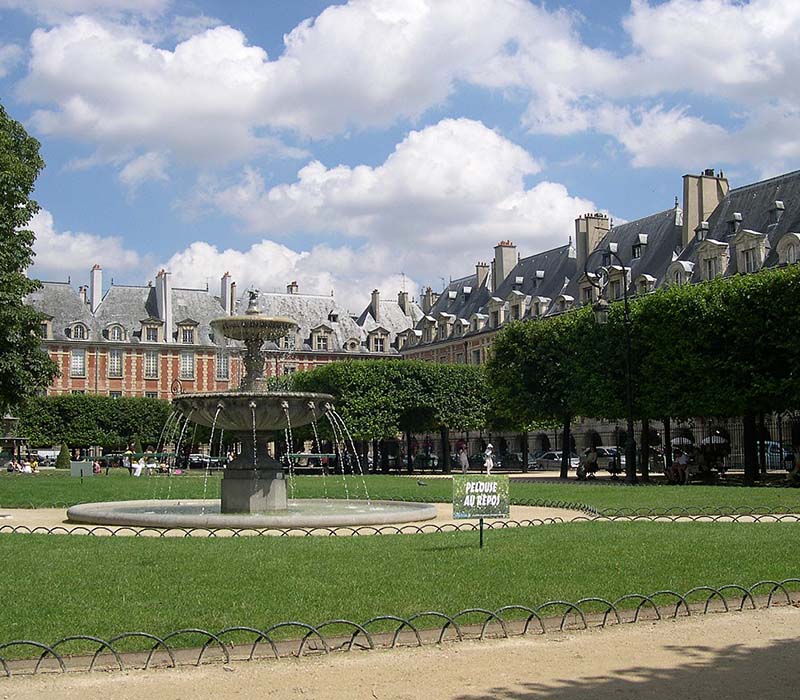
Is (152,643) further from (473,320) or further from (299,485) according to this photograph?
(473,320)

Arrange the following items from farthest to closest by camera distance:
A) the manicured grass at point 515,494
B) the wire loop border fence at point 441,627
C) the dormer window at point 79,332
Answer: the dormer window at point 79,332 → the manicured grass at point 515,494 → the wire loop border fence at point 441,627

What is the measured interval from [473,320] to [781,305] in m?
44.1

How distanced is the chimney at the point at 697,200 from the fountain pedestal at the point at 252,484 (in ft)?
144

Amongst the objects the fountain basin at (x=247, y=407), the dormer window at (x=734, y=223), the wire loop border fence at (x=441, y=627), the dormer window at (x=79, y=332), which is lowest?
the wire loop border fence at (x=441, y=627)

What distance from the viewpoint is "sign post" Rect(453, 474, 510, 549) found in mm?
13031

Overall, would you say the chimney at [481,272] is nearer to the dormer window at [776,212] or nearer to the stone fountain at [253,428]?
the dormer window at [776,212]

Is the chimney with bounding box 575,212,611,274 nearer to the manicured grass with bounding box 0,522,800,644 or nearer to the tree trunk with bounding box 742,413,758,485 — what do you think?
the tree trunk with bounding box 742,413,758,485

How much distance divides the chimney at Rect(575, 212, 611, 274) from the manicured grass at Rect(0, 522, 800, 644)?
53586mm

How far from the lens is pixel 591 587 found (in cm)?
1045

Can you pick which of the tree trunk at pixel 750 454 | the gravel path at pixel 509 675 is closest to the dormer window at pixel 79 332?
the tree trunk at pixel 750 454

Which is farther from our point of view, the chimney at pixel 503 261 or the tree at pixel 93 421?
the chimney at pixel 503 261

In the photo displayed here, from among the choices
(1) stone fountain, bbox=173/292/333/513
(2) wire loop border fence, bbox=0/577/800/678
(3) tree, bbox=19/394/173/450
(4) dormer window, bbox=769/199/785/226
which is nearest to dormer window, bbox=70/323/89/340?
(3) tree, bbox=19/394/173/450

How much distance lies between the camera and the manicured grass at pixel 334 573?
30.0 ft

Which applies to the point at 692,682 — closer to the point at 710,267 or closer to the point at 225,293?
the point at 710,267
